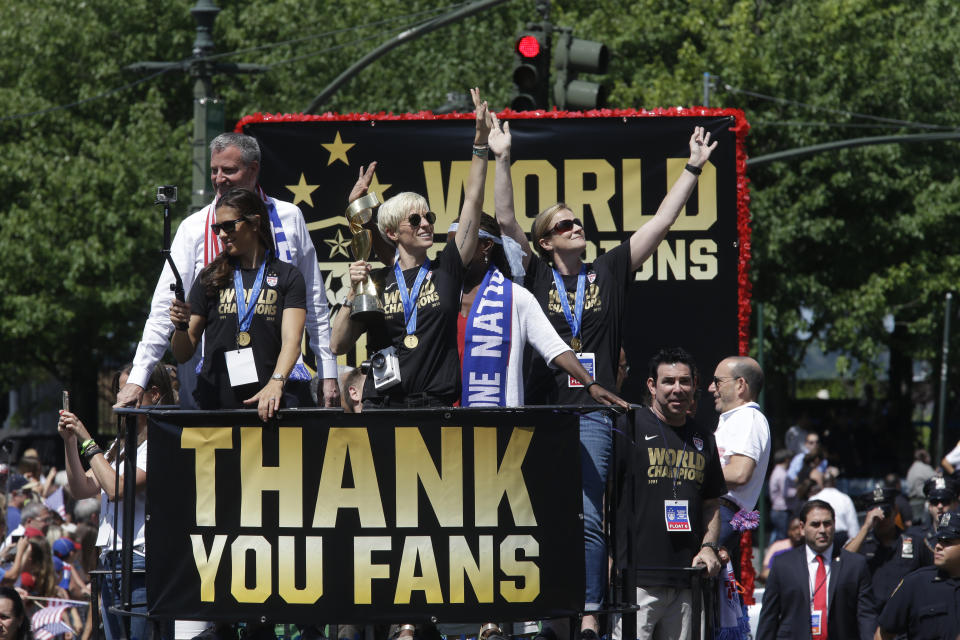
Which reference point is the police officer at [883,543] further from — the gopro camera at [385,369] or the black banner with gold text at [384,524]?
the gopro camera at [385,369]

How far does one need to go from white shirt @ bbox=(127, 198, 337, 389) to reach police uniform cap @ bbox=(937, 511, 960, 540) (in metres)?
4.24

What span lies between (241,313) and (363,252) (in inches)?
25.9

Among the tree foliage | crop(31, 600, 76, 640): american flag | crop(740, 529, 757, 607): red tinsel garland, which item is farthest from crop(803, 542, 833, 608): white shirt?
the tree foliage

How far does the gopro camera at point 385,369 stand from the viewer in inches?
244

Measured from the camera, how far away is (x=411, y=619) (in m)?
5.83

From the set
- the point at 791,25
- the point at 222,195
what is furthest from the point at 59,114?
the point at 222,195

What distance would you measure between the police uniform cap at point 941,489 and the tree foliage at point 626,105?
14.3m

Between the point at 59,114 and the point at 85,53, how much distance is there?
1389 mm

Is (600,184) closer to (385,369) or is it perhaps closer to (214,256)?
(214,256)

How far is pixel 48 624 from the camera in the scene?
9.91 m

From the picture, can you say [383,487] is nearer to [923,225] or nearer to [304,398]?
[304,398]

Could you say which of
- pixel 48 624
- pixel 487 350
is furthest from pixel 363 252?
pixel 48 624

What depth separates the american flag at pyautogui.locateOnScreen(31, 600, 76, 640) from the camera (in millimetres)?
9891

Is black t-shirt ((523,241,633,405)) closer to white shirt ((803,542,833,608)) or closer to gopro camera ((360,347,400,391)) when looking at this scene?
gopro camera ((360,347,400,391))
